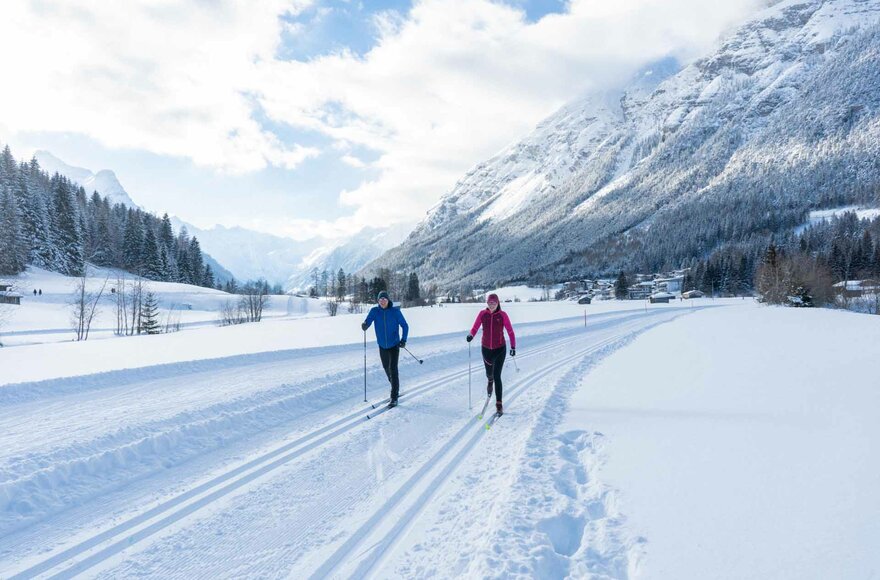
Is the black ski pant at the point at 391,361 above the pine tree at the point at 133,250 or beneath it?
beneath

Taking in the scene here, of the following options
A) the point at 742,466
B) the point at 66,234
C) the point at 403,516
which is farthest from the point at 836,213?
the point at 66,234

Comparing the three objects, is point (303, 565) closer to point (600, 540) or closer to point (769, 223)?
point (600, 540)

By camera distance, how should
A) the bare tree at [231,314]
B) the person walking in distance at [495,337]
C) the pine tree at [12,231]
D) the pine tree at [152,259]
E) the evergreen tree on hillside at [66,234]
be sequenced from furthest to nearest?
the pine tree at [152,259] < the evergreen tree on hillside at [66,234] < the bare tree at [231,314] < the pine tree at [12,231] < the person walking in distance at [495,337]

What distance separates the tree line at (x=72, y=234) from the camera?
59.2 m

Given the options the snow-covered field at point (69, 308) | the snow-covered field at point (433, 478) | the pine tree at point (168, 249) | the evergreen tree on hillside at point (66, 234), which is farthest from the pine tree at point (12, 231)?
the snow-covered field at point (433, 478)

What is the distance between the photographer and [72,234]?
69.2 m

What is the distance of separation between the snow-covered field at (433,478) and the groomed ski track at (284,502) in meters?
0.03

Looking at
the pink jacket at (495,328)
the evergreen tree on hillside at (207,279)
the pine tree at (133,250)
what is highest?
the pine tree at (133,250)

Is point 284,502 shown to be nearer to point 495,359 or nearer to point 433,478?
point 433,478

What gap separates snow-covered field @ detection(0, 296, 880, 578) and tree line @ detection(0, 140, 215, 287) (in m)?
57.9

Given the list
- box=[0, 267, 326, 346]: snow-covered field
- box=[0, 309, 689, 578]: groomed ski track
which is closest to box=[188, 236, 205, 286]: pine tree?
box=[0, 267, 326, 346]: snow-covered field

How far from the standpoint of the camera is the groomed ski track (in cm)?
366

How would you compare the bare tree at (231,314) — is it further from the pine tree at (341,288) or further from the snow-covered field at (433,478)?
the snow-covered field at (433,478)

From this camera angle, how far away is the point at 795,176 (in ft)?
532
